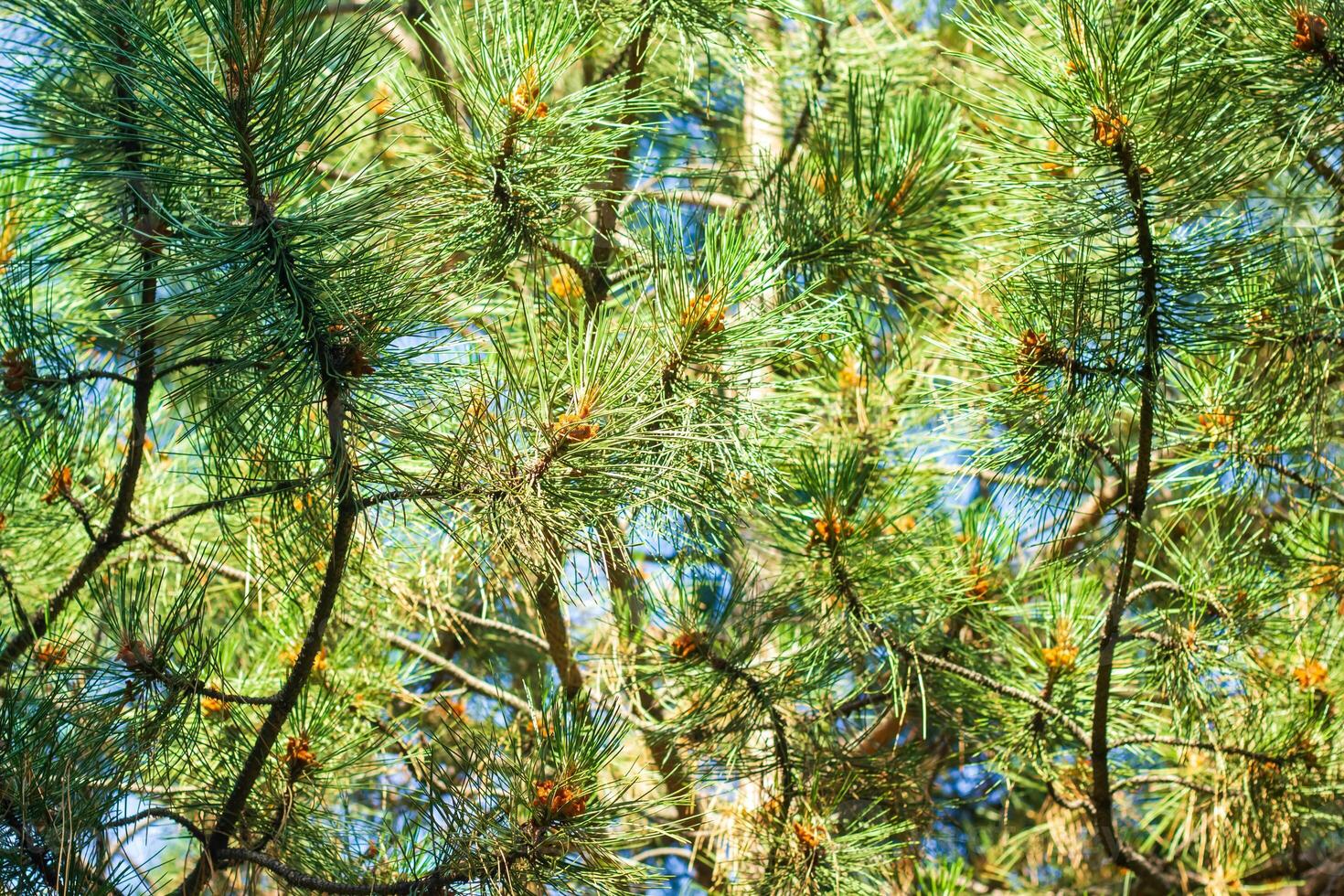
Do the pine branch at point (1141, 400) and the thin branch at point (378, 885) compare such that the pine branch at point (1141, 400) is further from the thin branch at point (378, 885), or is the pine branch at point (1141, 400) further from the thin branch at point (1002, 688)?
the thin branch at point (378, 885)

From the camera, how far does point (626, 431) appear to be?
0.98 m

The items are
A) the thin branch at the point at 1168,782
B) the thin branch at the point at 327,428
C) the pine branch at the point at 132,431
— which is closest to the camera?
the thin branch at the point at 327,428

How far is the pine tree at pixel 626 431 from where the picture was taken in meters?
0.94

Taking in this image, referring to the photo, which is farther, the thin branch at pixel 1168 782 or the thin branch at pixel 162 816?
the thin branch at pixel 1168 782

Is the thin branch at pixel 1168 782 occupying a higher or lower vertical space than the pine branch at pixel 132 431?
lower

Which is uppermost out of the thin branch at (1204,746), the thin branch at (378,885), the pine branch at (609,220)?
the pine branch at (609,220)

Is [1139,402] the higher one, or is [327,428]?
[327,428]

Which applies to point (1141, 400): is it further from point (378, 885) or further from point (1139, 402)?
point (378, 885)

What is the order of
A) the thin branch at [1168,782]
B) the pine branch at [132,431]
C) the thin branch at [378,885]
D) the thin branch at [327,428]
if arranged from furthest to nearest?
the thin branch at [1168,782], the pine branch at [132,431], the thin branch at [378,885], the thin branch at [327,428]

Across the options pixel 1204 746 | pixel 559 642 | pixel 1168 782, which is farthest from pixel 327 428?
pixel 1168 782

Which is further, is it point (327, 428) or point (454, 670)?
point (454, 670)

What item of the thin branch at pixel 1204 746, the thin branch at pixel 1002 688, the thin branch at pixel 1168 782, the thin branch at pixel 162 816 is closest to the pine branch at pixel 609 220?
the thin branch at pixel 1002 688

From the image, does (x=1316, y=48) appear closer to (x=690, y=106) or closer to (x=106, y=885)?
(x=690, y=106)

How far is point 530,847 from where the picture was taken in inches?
39.1
